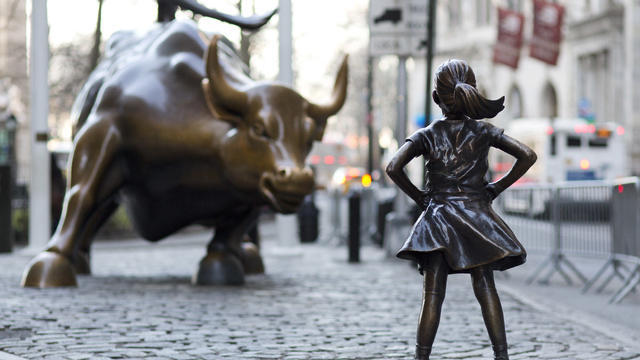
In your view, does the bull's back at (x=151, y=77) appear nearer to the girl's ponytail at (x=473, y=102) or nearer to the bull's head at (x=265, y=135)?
the bull's head at (x=265, y=135)

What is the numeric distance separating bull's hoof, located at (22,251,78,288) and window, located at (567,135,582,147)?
23.0 meters

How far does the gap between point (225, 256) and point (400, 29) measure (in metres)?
6.64

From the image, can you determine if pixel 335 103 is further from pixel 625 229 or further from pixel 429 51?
pixel 429 51

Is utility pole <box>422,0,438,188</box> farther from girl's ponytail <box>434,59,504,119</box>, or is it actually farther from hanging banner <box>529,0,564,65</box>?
hanging banner <box>529,0,564,65</box>

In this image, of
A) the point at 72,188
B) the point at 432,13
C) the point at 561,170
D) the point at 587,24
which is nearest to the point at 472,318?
the point at 72,188

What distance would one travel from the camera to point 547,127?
31328mm

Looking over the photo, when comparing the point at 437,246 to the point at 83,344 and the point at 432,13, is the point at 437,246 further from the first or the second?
the point at 432,13

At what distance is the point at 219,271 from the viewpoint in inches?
439

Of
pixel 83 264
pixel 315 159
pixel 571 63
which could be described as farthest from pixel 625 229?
pixel 315 159

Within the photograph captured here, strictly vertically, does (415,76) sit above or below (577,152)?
above

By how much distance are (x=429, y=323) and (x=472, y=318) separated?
3292 mm

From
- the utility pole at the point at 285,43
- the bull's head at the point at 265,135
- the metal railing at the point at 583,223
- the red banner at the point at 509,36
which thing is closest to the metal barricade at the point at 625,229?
the metal railing at the point at 583,223

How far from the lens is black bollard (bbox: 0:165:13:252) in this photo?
16.9 metres

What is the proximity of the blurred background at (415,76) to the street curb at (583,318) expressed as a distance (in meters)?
1.38
